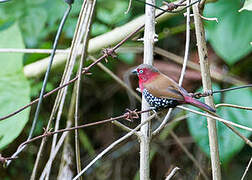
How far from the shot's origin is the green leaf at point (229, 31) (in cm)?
180

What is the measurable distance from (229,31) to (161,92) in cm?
93

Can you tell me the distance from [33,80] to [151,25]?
991 mm

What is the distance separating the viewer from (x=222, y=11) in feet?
6.09

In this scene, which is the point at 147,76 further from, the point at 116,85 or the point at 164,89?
the point at 116,85

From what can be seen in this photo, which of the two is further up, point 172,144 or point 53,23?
point 53,23

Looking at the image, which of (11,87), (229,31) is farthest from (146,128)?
(229,31)

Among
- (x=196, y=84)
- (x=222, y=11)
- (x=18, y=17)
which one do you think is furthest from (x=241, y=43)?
(x=18, y=17)

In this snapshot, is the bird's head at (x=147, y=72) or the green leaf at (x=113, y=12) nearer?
the bird's head at (x=147, y=72)

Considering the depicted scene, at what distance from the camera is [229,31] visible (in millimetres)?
1829

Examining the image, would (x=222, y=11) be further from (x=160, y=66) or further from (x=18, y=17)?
(x=18, y=17)

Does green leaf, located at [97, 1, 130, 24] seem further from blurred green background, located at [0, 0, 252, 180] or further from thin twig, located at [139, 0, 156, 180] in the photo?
thin twig, located at [139, 0, 156, 180]

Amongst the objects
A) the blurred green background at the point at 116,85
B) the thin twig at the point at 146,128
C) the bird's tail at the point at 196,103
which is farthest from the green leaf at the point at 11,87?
the bird's tail at the point at 196,103

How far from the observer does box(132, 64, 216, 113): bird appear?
1.00 m

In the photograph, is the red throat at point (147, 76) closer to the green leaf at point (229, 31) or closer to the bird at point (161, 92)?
the bird at point (161, 92)
